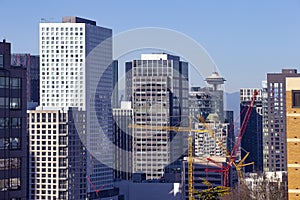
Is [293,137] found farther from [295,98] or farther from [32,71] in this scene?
[32,71]

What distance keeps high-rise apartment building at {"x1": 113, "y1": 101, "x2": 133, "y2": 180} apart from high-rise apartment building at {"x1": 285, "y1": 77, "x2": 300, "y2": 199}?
5131 cm

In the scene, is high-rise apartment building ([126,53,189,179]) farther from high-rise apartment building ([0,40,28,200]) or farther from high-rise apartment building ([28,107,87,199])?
high-rise apartment building ([0,40,28,200])

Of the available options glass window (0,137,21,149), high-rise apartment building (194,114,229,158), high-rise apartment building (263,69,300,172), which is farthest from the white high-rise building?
glass window (0,137,21,149)

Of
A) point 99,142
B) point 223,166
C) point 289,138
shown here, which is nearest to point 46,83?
point 99,142

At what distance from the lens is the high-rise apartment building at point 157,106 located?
210ft

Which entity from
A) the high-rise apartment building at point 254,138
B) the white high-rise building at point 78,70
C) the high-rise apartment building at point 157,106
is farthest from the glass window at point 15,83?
the high-rise apartment building at point 254,138

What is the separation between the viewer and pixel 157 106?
66.4 m

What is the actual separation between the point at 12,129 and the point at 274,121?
166ft

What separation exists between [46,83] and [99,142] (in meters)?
8.15

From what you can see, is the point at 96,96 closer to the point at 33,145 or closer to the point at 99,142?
the point at 99,142

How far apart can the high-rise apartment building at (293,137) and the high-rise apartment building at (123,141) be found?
51.3 metres

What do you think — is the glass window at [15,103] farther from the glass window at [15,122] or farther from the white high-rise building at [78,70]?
the white high-rise building at [78,70]

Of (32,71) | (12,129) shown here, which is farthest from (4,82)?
(32,71)

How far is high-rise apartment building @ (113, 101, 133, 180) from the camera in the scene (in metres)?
65.0
